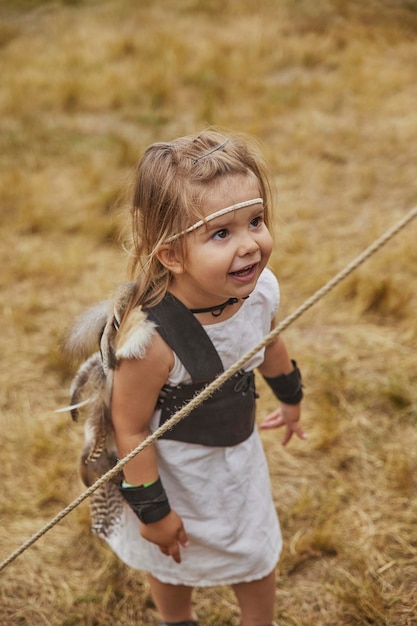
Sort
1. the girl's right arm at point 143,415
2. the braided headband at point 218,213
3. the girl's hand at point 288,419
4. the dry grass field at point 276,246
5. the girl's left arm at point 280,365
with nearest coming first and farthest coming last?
the braided headband at point 218,213, the girl's right arm at point 143,415, the girl's left arm at point 280,365, the girl's hand at point 288,419, the dry grass field at point 276,246

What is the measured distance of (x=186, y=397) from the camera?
1.47m

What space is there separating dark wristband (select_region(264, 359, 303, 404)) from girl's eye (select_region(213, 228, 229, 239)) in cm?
54

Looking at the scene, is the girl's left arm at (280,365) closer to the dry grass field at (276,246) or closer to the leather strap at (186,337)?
the leather strap at (186,337)

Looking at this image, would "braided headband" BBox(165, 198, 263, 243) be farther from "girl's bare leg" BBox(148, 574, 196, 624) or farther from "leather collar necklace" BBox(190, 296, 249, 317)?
"girl's bare leg" BBox(148, 574, 196, 624)

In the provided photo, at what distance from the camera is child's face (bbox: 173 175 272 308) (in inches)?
50.8

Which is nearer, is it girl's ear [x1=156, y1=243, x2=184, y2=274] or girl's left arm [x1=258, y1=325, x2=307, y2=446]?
girl's ear [x1=156, y1=243, x2=184, y2=274]

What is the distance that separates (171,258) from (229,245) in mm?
129

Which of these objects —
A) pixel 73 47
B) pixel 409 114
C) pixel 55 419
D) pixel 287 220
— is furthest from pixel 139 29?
pixel 55 419

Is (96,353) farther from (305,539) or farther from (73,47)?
(73,47)

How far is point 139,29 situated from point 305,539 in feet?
20.3

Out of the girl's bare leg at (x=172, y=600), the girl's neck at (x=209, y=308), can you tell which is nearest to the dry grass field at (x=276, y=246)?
the girl's bare leg at (x=172, y=600)

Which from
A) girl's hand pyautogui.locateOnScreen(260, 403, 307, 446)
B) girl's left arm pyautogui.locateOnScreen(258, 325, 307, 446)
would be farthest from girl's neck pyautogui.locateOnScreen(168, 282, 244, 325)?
girl's hand pyautogui.locateOnScreen(260, 403, 307, 446)

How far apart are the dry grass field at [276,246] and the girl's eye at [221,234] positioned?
24.0 inches

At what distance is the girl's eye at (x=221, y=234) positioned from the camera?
1.30 meters
